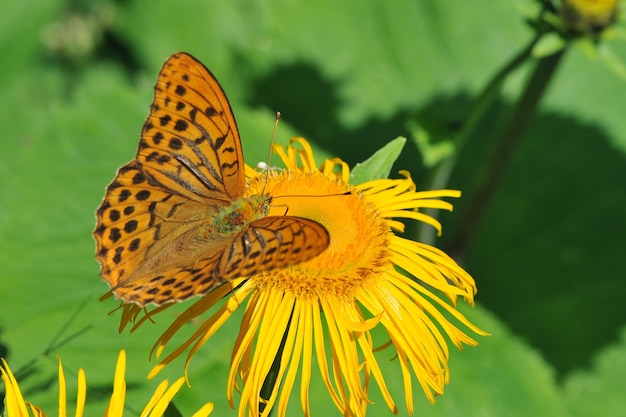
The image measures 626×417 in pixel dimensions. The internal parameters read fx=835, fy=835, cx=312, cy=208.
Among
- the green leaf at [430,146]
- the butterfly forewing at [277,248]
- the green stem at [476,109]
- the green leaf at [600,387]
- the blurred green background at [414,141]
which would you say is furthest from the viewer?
the green leaf at [600,387]

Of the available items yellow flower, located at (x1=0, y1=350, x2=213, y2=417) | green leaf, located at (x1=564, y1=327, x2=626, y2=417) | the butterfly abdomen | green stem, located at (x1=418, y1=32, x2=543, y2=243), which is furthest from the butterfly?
green leaf, located at (x1=564, y1=327, x2=626, y2=417)

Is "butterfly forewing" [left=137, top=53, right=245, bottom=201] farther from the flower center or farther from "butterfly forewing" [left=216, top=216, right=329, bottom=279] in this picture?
"butterfly forewing" [left=216, top=216, right=329, bottom=279]

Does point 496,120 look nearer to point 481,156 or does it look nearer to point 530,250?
point 481,156

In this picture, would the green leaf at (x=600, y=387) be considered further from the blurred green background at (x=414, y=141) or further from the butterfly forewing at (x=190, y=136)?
the butterfly forewing at (x=190, y=136)

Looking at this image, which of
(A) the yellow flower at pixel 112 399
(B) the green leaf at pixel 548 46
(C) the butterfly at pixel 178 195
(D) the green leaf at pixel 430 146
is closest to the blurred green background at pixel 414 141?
(D) the green leaf at pixel 430 146

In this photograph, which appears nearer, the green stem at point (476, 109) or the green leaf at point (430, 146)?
the green stem at point (476, 109)

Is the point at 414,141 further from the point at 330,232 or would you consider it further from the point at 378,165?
the point at 330,232

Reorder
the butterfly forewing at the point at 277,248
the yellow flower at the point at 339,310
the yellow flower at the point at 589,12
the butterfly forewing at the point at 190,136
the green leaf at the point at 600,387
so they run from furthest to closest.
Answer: the green leaf at the point at 600,387
the yellow flower at the point at 589,12
the butterfly forewing at the point at 190,136
the yellow flower at the point at 339,310
the butterfly forewing at the point at 277,248
